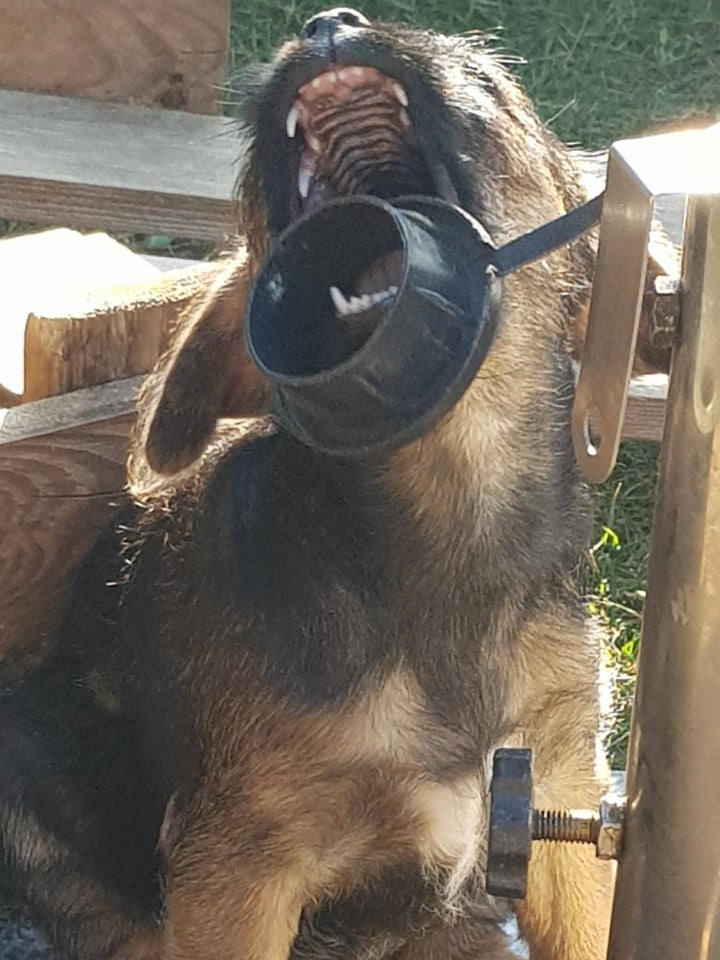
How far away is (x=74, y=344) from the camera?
3.42m

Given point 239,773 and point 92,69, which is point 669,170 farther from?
point 92,69

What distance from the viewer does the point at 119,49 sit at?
179 inches

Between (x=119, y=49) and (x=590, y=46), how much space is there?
13.0 ft

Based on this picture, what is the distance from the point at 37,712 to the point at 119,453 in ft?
1.74

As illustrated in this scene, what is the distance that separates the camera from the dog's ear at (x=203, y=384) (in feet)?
9.75

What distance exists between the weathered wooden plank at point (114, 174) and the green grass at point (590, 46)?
303cm

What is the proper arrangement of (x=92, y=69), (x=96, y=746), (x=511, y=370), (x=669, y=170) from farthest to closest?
1. (x=92, y=69)
2. (x=96, y=746)
3. (x=511, y=370)
4. (x=669, y=170)

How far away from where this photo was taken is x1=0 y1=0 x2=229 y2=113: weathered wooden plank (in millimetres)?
4551

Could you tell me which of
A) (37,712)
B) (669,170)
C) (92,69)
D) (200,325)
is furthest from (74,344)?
(669,170)

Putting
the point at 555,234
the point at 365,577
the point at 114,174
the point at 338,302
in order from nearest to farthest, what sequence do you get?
the point at 555,234 → the point at 338,302 → the point at 365,577 → the point at 114,174

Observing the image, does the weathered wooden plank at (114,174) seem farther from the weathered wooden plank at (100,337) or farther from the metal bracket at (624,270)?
the metal bracket at (624,270)

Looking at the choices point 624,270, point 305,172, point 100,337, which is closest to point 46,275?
point 100,337

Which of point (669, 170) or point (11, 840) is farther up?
point (669, 170)

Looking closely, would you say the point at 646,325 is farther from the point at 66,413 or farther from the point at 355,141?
the point at 66,413
